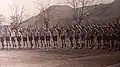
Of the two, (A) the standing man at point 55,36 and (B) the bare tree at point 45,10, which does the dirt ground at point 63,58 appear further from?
(B) the bare tree at point 45,10

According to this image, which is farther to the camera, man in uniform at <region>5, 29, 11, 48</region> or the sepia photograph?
man in uniform at <region>5, 29, 11, 48</region>

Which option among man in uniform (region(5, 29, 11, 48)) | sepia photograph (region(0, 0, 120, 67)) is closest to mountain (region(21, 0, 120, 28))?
sepia photograph (region(0, 0, 120, 67))

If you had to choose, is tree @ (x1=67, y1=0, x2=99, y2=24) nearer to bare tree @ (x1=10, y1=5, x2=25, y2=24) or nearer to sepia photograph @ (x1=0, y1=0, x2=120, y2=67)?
sepia photograph @ (x1=0, y1=0, x2=120, y2=67)

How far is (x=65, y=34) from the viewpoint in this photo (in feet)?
9.47

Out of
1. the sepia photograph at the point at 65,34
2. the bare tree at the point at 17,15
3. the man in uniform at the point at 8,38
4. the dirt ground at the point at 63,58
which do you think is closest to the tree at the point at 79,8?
the sepia photograph at the point at 65,34

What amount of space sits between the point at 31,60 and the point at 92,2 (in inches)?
36.1

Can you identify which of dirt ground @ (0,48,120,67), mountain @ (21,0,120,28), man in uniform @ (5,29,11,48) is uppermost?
mountain @ (21,0,120,28)

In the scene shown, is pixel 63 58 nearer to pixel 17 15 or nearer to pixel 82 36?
pixel 82 36

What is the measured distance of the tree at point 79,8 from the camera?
2.85 metres

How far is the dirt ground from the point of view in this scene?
2.89 meters

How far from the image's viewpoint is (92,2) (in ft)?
9.41

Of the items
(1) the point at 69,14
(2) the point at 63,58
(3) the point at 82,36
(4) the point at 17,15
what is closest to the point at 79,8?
(1) the point at 69,14

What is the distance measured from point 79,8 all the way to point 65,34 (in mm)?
316

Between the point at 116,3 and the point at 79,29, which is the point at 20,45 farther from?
the point at 116,3
